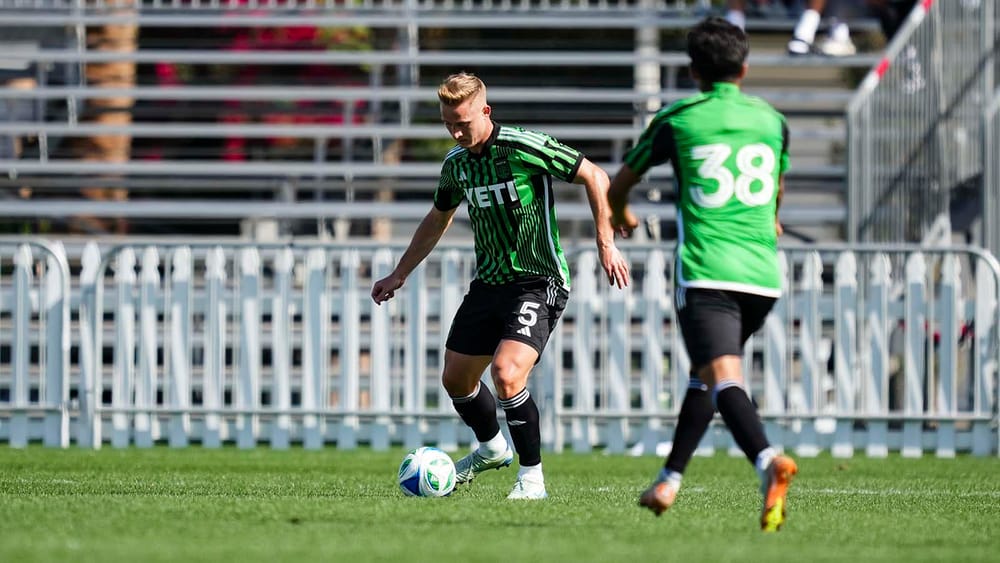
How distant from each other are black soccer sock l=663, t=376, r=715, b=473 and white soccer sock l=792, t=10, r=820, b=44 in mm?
10381

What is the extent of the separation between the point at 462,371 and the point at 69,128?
9856mm

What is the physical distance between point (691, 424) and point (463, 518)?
910 mm

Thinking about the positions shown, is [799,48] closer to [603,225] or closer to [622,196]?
[603,225]

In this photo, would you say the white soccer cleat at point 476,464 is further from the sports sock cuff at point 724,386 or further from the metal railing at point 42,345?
the metal railing at point 42,345

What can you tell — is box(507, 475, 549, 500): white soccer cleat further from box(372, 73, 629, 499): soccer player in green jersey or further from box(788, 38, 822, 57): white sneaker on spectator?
box(788, 38, 822, 57): white sneaker on spectator

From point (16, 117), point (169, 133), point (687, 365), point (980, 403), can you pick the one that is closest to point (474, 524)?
point (687, 365)

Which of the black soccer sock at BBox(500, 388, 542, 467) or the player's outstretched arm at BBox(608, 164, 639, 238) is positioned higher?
the player's outstretched arm at BBox(608, 164, 639, 238)

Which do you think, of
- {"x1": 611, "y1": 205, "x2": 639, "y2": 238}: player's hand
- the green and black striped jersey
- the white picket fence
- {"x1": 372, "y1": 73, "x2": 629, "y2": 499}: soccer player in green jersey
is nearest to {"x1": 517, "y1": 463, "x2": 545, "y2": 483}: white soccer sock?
{"x1": 372, "y1": 73, "x2": 629, "y2": 499}: soccer player in green jersey

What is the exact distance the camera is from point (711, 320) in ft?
Answer: 18.4

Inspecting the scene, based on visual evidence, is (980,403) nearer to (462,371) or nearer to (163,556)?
(462,371)

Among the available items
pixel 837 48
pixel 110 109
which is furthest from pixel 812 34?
pixel 110 109

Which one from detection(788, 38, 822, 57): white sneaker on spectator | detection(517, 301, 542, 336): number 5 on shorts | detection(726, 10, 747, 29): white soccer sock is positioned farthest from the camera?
detection(788, 38, 822, 57): white sneaker on spectator

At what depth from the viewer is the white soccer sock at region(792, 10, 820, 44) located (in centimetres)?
1557

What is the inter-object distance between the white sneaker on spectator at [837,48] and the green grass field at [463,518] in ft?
23.8
